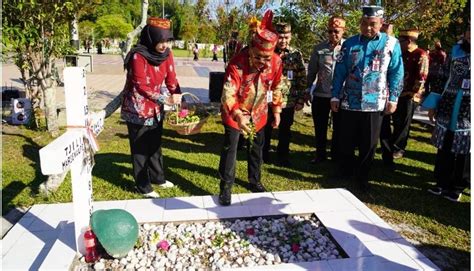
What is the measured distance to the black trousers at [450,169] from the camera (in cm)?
435

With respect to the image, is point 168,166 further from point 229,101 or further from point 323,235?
point 323,235

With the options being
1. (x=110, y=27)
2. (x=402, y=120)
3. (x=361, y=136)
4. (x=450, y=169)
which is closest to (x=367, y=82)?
(x=361, y=136)

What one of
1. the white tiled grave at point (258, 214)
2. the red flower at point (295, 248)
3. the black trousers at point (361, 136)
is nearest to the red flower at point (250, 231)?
the white tiled grave at point (258, 214)

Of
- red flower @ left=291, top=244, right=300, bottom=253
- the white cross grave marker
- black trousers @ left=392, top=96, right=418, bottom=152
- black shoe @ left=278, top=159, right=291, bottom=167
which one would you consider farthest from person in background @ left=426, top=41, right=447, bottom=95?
the white cross grave marker

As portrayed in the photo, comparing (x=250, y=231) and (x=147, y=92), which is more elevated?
(x=147, y=92)

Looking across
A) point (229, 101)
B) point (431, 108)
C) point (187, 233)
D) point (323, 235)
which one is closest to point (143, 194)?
point (187, 233)

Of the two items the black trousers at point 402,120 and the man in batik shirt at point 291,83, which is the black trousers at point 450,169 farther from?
the man in batik shirt at point 291,83

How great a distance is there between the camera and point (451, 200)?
14.7 feet

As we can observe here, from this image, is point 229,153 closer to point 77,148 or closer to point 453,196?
point 77,148

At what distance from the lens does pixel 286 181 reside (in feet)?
16.6

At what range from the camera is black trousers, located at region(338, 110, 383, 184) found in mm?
4457

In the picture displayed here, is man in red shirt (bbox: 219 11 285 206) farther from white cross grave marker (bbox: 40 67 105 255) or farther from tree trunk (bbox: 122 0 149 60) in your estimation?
tree trunk (bbox: 122 0 149 60)

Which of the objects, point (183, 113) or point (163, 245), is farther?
point (183, 113)

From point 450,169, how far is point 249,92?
2.42 meters
